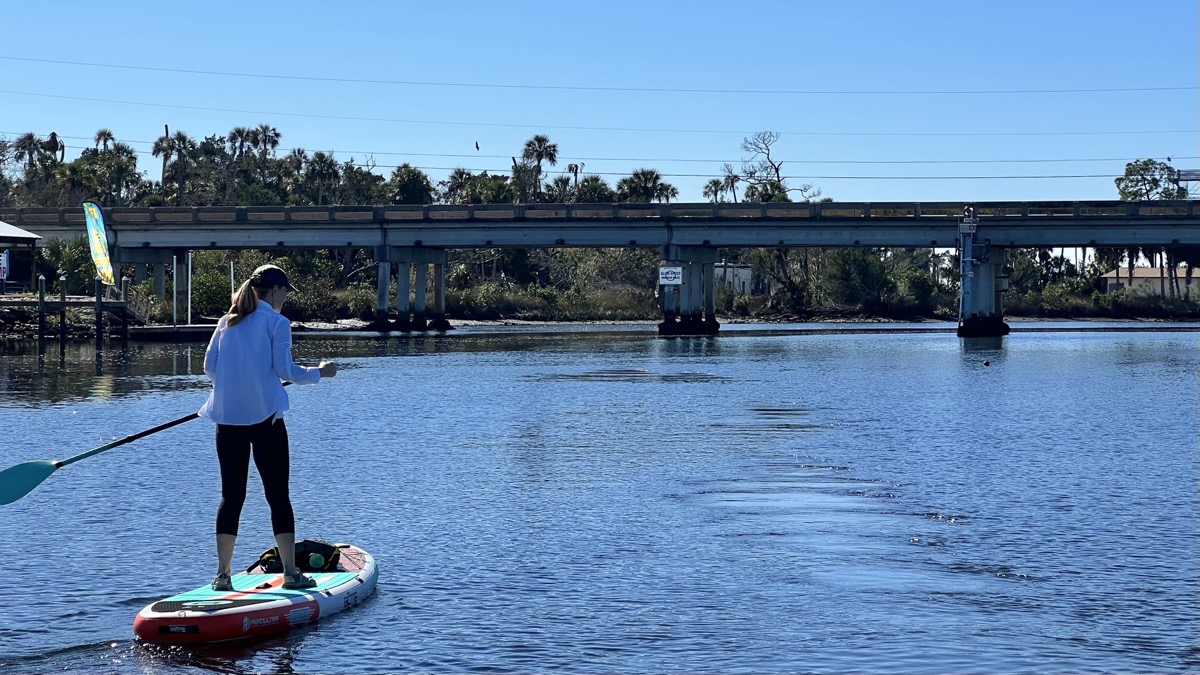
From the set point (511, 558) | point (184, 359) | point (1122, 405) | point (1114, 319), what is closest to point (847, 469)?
point (511, 558)

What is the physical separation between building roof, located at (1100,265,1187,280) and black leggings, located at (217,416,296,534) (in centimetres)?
13990

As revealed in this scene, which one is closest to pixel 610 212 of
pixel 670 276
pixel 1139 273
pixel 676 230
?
pixel 676 230

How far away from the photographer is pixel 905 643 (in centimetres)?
1123

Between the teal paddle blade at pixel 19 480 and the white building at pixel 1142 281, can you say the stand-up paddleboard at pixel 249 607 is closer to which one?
the teal paddle blade at pixel 19 480

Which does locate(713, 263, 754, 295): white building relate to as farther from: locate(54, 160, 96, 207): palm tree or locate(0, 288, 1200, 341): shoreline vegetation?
locate(54, 160, 96, 207): palm tree

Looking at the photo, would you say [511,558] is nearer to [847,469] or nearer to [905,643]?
[905,643]

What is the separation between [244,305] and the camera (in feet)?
37.1

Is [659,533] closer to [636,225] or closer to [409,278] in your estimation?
[636,225]

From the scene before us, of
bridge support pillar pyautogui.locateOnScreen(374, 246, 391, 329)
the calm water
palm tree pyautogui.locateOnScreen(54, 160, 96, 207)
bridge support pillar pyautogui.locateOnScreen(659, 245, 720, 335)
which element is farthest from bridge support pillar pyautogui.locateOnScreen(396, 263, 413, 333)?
the calm water

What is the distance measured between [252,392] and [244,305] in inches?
25.5

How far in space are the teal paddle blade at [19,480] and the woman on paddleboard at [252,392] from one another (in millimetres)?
2482

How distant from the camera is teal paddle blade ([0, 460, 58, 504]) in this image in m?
13.1

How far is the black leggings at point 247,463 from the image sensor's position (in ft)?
37.3

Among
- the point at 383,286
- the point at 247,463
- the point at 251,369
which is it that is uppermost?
the point at 383,286
